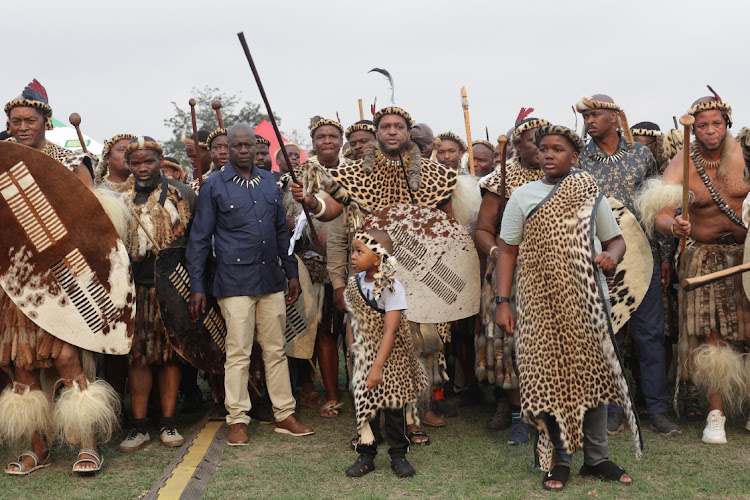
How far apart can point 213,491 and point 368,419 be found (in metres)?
1.01

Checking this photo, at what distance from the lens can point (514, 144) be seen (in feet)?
20.3

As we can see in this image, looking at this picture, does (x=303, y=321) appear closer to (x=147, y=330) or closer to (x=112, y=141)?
(x=147, y=330)

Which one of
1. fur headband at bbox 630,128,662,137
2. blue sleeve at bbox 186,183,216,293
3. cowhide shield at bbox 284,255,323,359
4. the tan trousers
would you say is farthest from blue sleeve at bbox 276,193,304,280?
fur headband at bbox 630,128,662,137

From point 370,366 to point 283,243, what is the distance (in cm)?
163

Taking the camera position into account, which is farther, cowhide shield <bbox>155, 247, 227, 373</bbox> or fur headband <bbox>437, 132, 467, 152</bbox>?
fur headband <bbox>437, 132, 467, 152</bbox>

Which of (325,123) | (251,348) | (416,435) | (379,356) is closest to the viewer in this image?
(379,356)

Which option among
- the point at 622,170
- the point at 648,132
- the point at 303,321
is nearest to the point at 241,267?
the point at 303,321

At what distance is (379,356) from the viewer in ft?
16.4

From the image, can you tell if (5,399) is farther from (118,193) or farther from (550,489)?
(550,489)

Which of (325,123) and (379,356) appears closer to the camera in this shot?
(379,356)

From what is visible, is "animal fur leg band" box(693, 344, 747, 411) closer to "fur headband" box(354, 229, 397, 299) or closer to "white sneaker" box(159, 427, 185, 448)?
"fur headband" box(354, 229, 397, 299)

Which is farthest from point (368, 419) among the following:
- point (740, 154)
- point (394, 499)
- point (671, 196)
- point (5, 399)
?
point (740, 154)

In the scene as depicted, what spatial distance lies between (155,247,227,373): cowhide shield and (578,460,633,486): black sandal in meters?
2.81

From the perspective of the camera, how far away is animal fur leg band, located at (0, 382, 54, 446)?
5.22m
